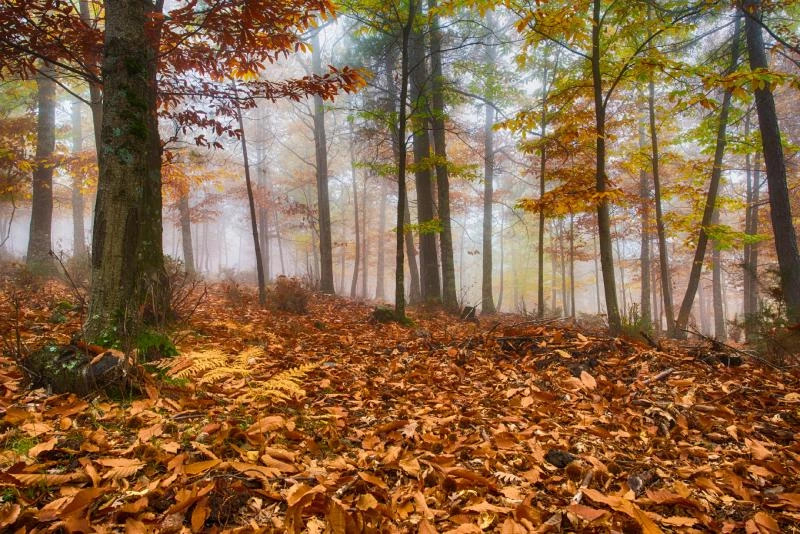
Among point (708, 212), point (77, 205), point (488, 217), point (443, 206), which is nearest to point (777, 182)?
point (708, 212)

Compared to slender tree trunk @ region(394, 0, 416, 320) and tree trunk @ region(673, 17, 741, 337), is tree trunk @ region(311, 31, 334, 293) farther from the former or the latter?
tree trunk @ region(673, 17, 741, 337)

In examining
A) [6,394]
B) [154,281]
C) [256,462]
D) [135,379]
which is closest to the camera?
[256,462]

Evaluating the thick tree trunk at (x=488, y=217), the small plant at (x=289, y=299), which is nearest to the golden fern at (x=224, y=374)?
the small plant at (x=289, y=299)

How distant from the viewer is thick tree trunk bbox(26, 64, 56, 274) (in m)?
8.88

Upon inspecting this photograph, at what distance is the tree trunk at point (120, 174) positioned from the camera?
2.97m

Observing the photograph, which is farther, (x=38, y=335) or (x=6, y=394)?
(x=38, y=335)

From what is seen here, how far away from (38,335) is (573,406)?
491cm

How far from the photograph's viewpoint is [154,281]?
396 centimetres

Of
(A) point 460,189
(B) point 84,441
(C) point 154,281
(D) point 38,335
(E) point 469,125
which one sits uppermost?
(E) point 469,125

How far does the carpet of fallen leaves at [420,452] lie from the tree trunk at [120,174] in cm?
71

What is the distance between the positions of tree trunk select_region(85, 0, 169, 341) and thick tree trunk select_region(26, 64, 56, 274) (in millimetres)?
7806

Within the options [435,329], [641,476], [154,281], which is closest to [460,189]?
[435,329]

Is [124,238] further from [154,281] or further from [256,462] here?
[256,462]

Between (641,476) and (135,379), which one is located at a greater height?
(135,379)
